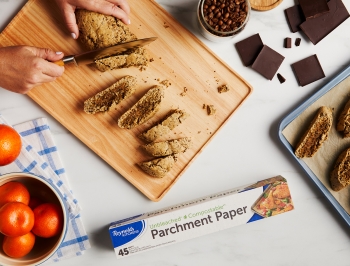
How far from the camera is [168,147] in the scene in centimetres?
182

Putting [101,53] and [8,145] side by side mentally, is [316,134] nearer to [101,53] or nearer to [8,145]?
[101,53]

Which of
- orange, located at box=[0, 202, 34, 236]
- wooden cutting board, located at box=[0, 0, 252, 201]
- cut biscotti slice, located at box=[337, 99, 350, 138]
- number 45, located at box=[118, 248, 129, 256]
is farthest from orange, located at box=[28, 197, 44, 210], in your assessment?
cut biscotti slice, located at box=[337, 99, 350, 138]

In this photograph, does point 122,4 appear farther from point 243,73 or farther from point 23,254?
point 23,254

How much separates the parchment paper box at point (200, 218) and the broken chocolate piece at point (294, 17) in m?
0.83

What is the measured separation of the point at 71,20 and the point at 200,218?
1.17m

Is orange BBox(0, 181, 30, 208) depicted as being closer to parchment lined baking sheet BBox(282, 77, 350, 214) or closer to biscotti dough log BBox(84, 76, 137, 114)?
biscotti dough log BBox(84, 76, 137, 114)

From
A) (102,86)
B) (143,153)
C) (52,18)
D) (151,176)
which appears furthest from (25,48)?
(151,176)

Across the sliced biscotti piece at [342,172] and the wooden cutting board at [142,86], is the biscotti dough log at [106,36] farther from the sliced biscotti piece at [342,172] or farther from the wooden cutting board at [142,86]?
the sliced biscotti piece at [342,172]

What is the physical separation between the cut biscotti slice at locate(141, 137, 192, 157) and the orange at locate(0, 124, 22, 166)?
61 cm

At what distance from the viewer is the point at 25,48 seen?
1.63m

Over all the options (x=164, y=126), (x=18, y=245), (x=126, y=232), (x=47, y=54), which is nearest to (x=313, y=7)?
(x=164, y=126)

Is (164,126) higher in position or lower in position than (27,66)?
lower

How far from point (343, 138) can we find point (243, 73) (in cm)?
67

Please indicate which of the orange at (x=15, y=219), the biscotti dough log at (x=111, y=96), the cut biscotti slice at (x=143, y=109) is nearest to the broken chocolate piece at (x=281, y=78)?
the cut biscotti slice at (x=143, y=109)
